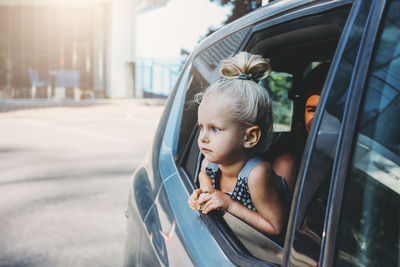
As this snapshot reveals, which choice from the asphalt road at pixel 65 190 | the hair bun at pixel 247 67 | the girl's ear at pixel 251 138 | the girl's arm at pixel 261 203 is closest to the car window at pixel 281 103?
the hair bun at pixel 247 67

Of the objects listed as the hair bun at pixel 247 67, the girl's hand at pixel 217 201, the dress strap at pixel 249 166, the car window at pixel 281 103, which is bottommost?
the girl's hand at pixel 217 201

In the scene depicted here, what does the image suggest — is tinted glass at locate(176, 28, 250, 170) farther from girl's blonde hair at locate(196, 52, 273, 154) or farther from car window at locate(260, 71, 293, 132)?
car window at locate(260, 71, 293, 132)

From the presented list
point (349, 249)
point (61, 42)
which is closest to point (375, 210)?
point (349, 249)

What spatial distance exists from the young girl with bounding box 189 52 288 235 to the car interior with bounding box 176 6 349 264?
0.06 m

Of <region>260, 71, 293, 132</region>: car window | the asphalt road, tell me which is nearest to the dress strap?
<region>260, 71, 293, 132</region>: car window

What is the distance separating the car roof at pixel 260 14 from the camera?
52.4 inches

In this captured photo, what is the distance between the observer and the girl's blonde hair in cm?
146

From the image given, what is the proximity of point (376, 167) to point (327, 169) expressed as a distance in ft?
0.31

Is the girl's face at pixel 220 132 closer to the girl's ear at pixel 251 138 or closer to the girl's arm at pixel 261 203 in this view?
the girl's ear at pixel 251 138

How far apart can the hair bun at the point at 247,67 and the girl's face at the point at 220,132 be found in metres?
0.13

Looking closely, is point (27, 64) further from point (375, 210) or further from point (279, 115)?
point (375, 210)

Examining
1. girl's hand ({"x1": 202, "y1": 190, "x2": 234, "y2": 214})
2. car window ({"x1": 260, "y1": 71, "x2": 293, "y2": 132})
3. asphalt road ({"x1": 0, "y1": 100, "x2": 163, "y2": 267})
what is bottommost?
asphalt road ({"x1": 0, "y1": 100, "x2": 163, "y2": 267})

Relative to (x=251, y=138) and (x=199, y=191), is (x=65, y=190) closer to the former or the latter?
(x=199, y=191)

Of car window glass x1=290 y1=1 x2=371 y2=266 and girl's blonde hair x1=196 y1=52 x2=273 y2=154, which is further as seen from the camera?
girl's blonde hair x1=196 y1=52 x2=273 y2=154
